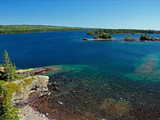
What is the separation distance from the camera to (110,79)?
35.3 m

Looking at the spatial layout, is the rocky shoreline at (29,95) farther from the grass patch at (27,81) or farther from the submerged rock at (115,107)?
the submerged rock at (115,107)

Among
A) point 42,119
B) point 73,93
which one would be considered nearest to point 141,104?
point 73,93

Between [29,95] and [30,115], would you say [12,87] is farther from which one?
[30,115]

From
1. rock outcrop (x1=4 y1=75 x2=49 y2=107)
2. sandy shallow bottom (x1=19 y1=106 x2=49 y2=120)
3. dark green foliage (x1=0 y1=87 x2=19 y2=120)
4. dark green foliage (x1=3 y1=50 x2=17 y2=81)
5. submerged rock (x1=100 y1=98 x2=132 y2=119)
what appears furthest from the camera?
dark green foliage (x1=3 y1=50 x2=17 y2=81)

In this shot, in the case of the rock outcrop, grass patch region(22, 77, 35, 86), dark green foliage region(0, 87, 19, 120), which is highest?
dark green foliage region(0, 87, 19, 120)

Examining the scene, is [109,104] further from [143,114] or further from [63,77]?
[63,77]

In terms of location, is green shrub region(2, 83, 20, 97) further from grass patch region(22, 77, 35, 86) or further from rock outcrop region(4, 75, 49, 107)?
grass patch region(22, 77, 35, 86)

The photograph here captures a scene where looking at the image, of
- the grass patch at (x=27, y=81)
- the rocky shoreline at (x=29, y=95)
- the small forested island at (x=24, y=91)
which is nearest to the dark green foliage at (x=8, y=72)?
the small forested island at (x=24, y=91)

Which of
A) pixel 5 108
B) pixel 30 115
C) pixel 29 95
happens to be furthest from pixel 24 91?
pixel 5 108

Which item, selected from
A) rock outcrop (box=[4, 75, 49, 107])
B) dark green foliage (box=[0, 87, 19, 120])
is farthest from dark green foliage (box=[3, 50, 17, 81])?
dark green foliage (box=[0, 87, 19, 120])

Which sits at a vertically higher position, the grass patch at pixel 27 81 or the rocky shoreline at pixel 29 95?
the grass patch at pixel 27 81

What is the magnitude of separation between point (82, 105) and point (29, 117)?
9.69 m

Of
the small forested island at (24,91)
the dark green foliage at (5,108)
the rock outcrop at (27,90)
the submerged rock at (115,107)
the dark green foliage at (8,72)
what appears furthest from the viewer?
the dark green foliage at (8,72)

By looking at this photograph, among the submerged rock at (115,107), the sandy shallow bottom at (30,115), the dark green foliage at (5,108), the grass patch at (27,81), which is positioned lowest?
the sandy shallow bottom at (30,115)
